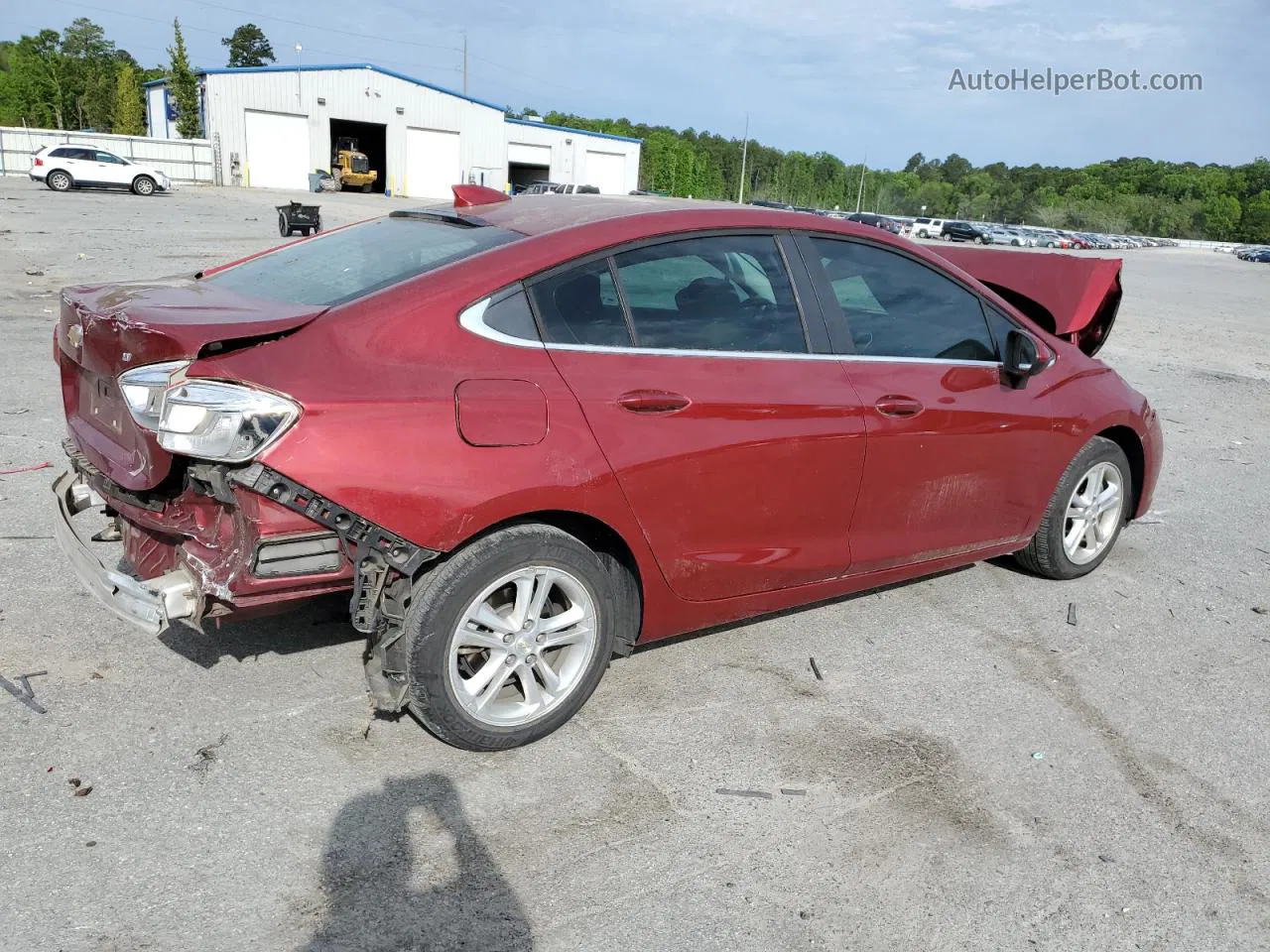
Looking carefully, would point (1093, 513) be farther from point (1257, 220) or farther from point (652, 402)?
point (1257, 220)

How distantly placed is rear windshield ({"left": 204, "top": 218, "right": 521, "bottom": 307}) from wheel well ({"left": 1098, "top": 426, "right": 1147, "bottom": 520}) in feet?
10.9

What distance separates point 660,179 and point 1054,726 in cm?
8835

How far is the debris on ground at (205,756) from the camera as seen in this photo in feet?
10.1

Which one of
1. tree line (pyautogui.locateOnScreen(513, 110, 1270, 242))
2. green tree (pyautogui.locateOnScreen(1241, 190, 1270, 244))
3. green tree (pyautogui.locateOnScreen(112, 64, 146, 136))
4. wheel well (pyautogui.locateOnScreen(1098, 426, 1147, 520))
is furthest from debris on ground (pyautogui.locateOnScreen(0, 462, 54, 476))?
green tree (pyautogui.locateOnScreen(1241, 190, 1270, 244))

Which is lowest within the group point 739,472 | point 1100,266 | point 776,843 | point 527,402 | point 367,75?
point 776,843

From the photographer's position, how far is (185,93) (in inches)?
1960

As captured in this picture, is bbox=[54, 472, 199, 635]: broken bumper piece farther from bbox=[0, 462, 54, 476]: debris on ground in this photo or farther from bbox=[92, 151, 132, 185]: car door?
bbox=[92, 151, 132, 185]: car door

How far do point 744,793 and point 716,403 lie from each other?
129cm

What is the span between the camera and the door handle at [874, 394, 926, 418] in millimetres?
3877

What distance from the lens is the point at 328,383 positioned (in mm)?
2826

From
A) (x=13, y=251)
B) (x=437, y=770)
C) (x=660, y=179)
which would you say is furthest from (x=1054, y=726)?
(x=660, y=179)

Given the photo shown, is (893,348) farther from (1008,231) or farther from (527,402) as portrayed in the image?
(1008,231)

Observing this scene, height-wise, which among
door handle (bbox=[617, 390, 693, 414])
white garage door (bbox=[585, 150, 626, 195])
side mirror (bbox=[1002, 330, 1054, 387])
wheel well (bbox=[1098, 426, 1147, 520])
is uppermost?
white garage door (bbox=[585, 150, 626, 195])

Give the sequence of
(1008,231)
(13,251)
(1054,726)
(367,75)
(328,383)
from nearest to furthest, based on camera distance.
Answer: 1. (328,383)
2. (1054,726)
3. (13,251)
4. (367,75)
5. (1008,231)
